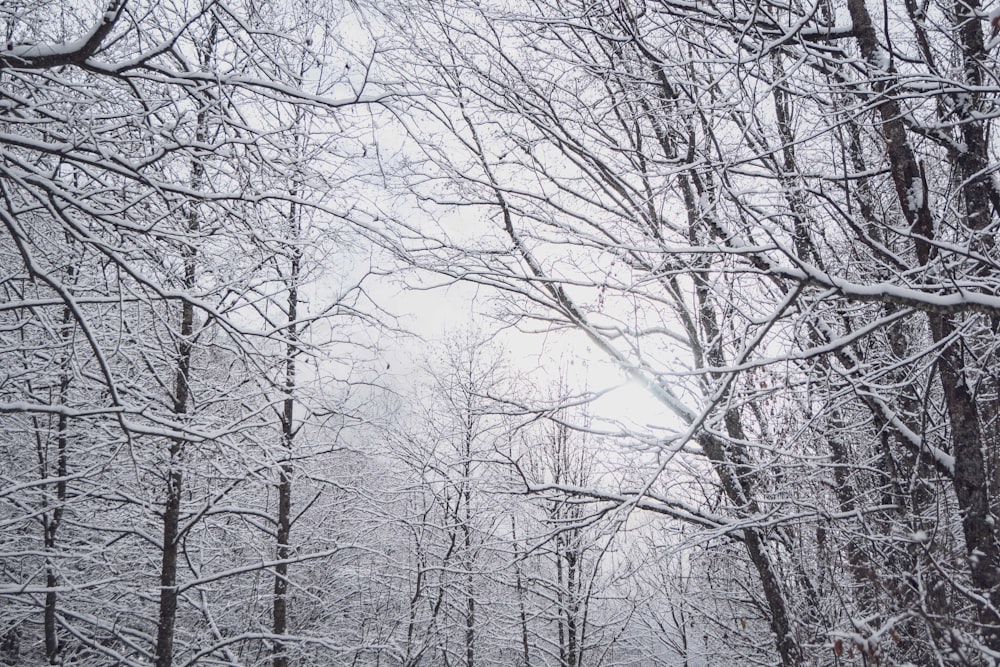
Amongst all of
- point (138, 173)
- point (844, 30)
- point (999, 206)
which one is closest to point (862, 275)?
point (999, 206)

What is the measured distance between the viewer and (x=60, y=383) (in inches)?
196

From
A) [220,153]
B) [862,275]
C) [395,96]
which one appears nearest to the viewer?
[220,153]

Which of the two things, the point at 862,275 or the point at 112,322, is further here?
the point at 112,322

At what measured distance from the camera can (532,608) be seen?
1350cm

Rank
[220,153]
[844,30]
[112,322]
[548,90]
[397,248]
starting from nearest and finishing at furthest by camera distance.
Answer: [220,153] → [397,248] → [844,30] → [548,90] → [112,322]

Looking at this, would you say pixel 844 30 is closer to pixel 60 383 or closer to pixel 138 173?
pixel 138 173

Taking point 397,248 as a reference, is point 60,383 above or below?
below

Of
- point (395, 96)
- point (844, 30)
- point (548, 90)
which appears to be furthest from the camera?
point (548, 90)

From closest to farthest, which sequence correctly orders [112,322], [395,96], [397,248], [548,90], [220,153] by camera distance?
[220,153] < [395,96] < [397,248] < [548,90] < [112,322]

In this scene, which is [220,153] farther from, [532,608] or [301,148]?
[532,608]

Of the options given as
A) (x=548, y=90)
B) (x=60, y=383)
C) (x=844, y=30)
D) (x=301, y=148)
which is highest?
(x=548, y=90)

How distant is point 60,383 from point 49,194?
10.3 ft

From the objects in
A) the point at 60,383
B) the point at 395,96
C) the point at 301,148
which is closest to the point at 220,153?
the point at 301,148

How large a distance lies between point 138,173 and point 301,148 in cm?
104
